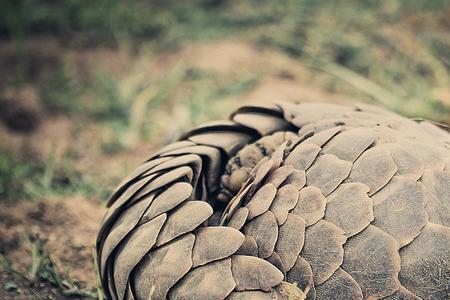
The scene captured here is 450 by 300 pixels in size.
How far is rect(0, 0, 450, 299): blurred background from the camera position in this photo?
272 centimetres

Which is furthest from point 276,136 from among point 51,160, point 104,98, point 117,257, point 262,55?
point 262,55

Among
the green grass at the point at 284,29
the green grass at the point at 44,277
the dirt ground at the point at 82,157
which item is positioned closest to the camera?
the green grass at the point at 44,277

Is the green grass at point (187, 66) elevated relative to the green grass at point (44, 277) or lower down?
elevated

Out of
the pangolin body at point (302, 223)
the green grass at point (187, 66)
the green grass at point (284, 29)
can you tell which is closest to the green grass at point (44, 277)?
the pangolin body at point (302, 223)

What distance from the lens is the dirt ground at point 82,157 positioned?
2.25 metres

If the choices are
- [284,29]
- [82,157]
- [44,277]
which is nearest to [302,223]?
[44,277]

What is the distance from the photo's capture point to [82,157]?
3.24 m

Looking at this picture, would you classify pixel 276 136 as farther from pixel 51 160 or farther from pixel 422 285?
pixel 51 160

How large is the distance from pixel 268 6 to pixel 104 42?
4.67ft

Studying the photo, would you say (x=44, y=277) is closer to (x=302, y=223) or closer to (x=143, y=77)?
(x=302, y=223)

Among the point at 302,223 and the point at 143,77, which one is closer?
the point at 302,223

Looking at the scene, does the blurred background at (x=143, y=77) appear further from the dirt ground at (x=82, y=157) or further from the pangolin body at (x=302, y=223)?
the pangolin body at (x=302, y=223)

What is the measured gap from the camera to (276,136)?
191cm

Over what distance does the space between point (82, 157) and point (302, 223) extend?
1970 mm
